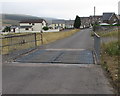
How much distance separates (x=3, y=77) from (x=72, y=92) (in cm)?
299

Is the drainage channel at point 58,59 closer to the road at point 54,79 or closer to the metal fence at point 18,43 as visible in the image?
the road at point 54,79

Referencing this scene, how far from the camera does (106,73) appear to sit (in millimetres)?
7344

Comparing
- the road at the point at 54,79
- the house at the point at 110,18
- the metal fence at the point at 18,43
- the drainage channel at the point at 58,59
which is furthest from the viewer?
the house at the point at 110,18

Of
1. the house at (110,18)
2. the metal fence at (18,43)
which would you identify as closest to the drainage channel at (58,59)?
the metal fence at (18,43)

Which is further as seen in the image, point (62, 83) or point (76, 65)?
point (76, 65)

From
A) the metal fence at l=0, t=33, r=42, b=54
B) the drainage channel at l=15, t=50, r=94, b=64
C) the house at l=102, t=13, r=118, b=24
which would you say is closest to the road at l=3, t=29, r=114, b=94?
the drainage channel at l=15, t=50, r=94, b=64

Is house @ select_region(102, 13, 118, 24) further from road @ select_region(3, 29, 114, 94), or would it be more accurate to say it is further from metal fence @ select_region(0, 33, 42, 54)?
road @ select_region(3, 29, 114, 94)

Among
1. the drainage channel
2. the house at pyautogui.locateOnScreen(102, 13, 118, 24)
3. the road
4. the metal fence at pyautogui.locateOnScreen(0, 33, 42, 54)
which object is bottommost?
the road

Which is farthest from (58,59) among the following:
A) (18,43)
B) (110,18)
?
(110,18)

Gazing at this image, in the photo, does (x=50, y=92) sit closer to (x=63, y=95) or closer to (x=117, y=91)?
(x=63, y=95)

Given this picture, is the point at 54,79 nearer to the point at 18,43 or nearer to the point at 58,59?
the point at 58,59

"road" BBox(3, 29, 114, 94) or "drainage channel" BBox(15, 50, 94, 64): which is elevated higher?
"drainage channel" BBox(15, 50, 94, 64)

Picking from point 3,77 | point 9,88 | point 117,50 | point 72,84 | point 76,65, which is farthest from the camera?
point 117,50

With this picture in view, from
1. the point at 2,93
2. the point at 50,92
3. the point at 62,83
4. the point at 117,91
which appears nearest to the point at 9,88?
the point at 2,93
